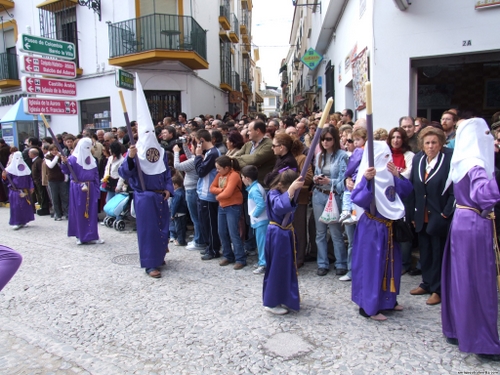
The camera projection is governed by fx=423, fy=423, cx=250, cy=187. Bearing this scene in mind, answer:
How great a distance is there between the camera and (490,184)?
3.03m

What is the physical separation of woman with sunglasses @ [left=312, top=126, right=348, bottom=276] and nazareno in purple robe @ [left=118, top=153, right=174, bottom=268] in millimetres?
2048

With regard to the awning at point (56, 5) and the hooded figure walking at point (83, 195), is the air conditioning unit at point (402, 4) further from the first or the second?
the awning at point (56, 5)

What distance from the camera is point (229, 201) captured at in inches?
221

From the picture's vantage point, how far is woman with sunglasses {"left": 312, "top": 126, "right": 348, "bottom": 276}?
5.16 m

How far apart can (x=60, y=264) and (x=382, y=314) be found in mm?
4449

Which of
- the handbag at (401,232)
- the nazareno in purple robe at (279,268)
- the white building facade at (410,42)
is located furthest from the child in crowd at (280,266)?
the white building facade at (410,42)

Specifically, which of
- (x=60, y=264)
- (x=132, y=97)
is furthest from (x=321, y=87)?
(x=60, y=264)

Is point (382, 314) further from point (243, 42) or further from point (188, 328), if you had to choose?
point (243, 42)

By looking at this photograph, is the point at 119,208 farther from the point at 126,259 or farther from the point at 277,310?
the point at 277,310

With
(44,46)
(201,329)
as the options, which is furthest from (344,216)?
(44,46)

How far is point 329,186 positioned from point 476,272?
2308mm

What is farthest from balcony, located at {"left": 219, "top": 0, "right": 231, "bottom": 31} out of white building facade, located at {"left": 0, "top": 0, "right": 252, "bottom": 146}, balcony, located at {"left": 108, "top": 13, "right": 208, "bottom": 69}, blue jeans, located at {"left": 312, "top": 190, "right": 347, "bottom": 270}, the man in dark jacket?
blue jeans, located at {"left": 312, "top": 190, "right": 347, "bottom": 270}

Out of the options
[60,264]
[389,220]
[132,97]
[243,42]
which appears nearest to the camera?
[389,220]

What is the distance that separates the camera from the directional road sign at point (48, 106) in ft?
28.6
